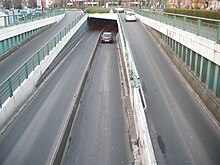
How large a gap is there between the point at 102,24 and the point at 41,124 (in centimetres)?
4815

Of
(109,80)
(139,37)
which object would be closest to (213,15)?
(109,80)

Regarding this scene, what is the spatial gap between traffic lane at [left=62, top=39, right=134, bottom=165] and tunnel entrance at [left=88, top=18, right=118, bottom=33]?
35400 millimetres

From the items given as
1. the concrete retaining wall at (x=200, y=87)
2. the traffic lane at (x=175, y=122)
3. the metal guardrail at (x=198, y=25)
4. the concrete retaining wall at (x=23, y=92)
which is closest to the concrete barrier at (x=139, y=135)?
the traffic lane at (x=175, y=122)

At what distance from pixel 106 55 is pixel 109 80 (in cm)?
993

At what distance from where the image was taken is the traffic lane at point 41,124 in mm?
10957

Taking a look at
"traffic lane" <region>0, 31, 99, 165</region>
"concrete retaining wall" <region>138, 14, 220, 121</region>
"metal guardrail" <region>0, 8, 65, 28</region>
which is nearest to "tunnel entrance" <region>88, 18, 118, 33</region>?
"metal guardrail" <region>0, 8, 65, 28</region>

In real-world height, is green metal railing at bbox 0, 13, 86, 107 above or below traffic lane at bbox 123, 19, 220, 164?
above

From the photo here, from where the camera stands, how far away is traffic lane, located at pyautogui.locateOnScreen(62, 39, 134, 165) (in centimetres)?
1107

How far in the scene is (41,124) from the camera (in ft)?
44.3

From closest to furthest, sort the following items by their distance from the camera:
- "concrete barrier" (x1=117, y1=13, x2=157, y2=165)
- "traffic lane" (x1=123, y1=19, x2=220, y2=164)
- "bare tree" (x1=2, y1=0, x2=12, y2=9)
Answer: "concrete barrier" (x1=117, y1=13, x2=157, y2=165) → "traffic lane" (x1=123, y1=19, x2=220, y2=164) → "bare tree" (x1=2, y1=0, x2=12, y2=9)

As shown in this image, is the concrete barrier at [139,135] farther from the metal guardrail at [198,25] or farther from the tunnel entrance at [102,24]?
the tunnel entrance at [102,24]

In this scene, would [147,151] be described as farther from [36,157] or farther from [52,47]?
[52,47]

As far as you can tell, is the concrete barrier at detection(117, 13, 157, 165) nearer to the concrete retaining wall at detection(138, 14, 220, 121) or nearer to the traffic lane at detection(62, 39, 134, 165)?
the traffic lane at detection(62, 39, 134, 165)

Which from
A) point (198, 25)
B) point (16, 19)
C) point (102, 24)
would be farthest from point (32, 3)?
point (198, 25)
